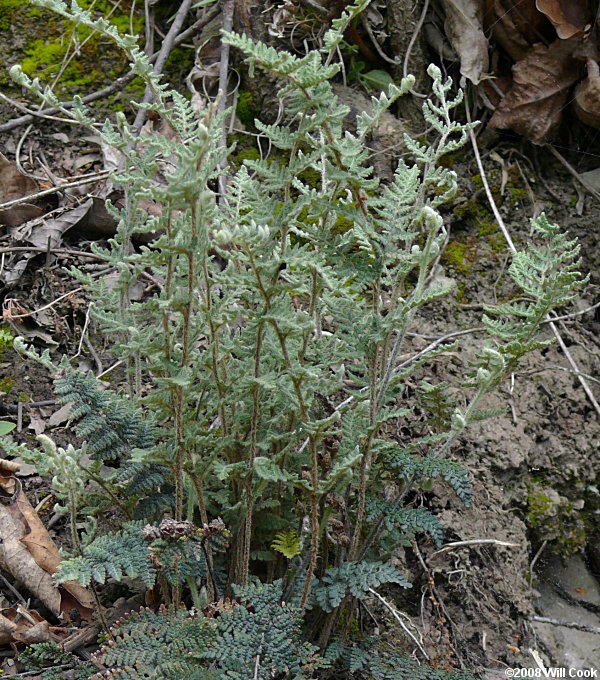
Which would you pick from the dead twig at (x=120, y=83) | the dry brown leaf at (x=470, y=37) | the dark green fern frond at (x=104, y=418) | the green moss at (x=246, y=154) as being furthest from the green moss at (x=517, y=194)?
the dark green fern frond at (x=104, y=418)

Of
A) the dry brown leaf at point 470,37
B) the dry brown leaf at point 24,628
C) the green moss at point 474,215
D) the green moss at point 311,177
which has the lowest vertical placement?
the dry brown leaf at point 24,628

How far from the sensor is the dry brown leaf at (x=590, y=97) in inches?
131

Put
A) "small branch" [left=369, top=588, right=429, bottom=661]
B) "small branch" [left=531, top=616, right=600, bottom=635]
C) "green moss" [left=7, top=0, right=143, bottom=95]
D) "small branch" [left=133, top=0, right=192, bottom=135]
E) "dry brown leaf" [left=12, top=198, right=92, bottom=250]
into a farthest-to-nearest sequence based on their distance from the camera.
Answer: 1. "green moss" [left=7, top=0, right=143, bottom=95]
2. "small branch" [left=133, top=0, right=192, bottom=135]
3. "dry brown leaf" [left=12, top=198, right=92, bottom=250]
4. "small branch" [left=531, top=616, right=600, bottom=635]
5. "small branch" [left=369, top=588, right=429, bottom=661]

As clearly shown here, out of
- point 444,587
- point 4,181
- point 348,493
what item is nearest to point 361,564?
point 348,493

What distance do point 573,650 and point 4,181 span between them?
9.31 ft

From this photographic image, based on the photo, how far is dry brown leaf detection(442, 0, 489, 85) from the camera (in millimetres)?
3500

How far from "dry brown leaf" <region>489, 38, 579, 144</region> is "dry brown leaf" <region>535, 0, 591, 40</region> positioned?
48mm

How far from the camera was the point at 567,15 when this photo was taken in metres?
3.36

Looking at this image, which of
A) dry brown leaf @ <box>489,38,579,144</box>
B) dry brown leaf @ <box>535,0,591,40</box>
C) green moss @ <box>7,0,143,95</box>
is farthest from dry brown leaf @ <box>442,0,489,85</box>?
green moss @ <box>7,0,143,95</box>

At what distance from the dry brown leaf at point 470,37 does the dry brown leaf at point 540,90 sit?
16 centimetres

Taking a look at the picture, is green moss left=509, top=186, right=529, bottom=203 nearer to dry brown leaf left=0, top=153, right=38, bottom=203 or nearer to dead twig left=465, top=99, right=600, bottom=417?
dead twig left=465, top=99, right=600, bottom=417

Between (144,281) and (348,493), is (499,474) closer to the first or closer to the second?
(348,493)

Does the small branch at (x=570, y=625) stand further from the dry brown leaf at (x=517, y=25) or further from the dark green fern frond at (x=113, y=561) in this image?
the dry brown leaf at (x=517, y=25)

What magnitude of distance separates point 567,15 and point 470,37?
417 mm
